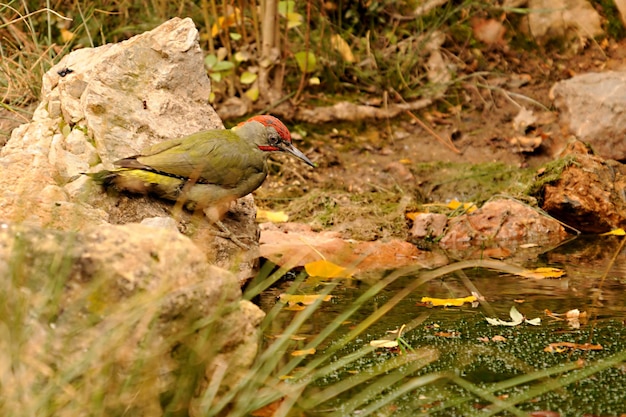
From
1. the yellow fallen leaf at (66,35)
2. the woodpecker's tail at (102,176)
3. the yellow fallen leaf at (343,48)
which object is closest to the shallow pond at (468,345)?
the woodpecker's tail at (102,176)

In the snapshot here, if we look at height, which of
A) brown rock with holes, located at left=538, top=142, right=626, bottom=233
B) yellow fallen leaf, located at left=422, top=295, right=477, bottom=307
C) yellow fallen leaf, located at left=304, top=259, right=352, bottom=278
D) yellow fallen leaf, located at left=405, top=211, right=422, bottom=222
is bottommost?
yellow fallen leaf, located at left=405, top=211, right=422, bottom=222

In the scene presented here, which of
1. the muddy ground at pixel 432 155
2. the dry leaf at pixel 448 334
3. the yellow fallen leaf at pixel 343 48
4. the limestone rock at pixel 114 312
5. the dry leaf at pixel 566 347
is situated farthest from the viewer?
the yellow fallen leaf at pixel 343 48

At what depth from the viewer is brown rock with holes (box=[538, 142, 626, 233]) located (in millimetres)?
6070

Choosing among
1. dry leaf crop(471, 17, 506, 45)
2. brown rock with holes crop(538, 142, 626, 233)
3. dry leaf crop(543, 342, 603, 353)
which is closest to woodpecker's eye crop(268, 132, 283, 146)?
dry leaf crop(543, 342, 603, 353)

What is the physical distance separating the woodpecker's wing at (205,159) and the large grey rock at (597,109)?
3.34m

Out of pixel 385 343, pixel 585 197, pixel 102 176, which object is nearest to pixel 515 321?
pixel 385 343

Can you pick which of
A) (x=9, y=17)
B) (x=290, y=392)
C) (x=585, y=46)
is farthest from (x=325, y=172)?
(x=290, y=392)

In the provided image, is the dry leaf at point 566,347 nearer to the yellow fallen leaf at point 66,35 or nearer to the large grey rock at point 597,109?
the large grey rock at point 597,109

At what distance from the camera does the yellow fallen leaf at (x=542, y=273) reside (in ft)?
16.4

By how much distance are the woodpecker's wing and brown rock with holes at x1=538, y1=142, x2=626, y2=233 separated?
7.43 ft

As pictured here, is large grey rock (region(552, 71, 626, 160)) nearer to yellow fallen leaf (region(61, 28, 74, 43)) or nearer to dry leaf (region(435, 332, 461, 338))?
dry leaf (region(435, 332, 461, 338))

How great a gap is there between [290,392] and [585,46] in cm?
727

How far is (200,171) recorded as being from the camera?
453cm

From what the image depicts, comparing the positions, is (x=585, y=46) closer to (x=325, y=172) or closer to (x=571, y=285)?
(x=325, y=172)
